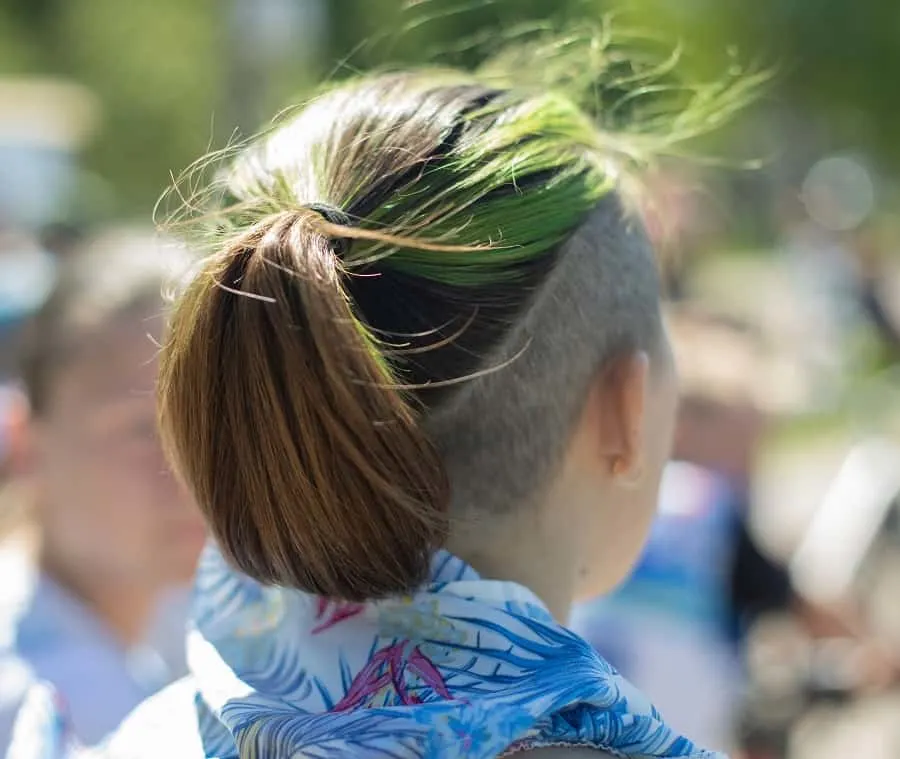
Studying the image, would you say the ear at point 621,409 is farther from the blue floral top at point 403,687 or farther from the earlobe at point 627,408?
the blue floral top at point 403,687

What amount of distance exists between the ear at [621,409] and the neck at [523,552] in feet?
0.31

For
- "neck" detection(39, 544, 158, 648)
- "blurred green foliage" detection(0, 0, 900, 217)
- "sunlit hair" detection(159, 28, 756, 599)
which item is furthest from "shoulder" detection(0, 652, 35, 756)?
"blurred green foliage" detection(0, 0, 900, 217)

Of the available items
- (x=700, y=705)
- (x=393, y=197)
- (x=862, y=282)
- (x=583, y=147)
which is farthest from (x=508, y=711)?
(x=862, y=282)

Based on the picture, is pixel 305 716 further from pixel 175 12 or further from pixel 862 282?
pixel 175 12

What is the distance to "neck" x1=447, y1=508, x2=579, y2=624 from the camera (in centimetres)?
115

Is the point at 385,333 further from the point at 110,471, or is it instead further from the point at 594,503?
the point at 110,471

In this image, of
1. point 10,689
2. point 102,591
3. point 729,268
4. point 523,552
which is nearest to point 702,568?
point 102,591

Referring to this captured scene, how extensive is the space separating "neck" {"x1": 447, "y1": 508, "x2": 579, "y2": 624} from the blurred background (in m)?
0.55

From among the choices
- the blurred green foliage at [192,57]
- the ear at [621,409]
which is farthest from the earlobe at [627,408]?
the blurred green foliage at [192,57]

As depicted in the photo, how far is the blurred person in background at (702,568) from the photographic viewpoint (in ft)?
9.01

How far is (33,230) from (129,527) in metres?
9.90

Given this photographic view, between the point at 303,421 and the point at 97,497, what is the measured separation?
1149 millimetres

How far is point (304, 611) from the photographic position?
3.95 ft

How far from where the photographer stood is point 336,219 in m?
1.09
